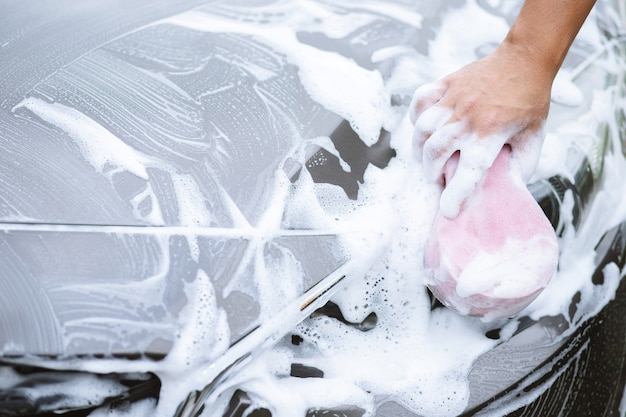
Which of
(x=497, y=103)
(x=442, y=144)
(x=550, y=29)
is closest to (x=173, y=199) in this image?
(x=442, y=144)

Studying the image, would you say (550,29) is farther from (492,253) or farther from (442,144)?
(492,253)

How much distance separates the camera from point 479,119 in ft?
3.30

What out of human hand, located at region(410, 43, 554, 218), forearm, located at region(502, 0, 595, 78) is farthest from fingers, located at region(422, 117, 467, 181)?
forearm, located at region(502, 0, 595, 78)

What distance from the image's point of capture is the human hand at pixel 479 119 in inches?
38.9

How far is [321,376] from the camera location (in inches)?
36.0

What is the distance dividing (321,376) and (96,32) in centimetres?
73

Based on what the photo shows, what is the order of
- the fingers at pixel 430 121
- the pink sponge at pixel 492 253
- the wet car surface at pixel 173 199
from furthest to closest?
1. the fingers at pixel 430 121
2. the pink sponge at pixel 492 253
3. the wet car surface at pixel 173 199

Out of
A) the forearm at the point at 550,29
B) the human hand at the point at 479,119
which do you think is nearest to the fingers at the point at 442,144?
the human hand at the point at 479,119

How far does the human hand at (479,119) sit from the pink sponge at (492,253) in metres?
0.03

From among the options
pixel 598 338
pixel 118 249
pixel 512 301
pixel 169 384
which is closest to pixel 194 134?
pixel 118 249

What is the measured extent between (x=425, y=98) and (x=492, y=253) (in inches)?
12.4

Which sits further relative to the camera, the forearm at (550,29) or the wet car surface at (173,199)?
the forearm at (550,29)

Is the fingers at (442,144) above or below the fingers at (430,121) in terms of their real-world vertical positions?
below

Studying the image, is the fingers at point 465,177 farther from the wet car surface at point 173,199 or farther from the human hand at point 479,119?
the wet car surface at point 173,199
